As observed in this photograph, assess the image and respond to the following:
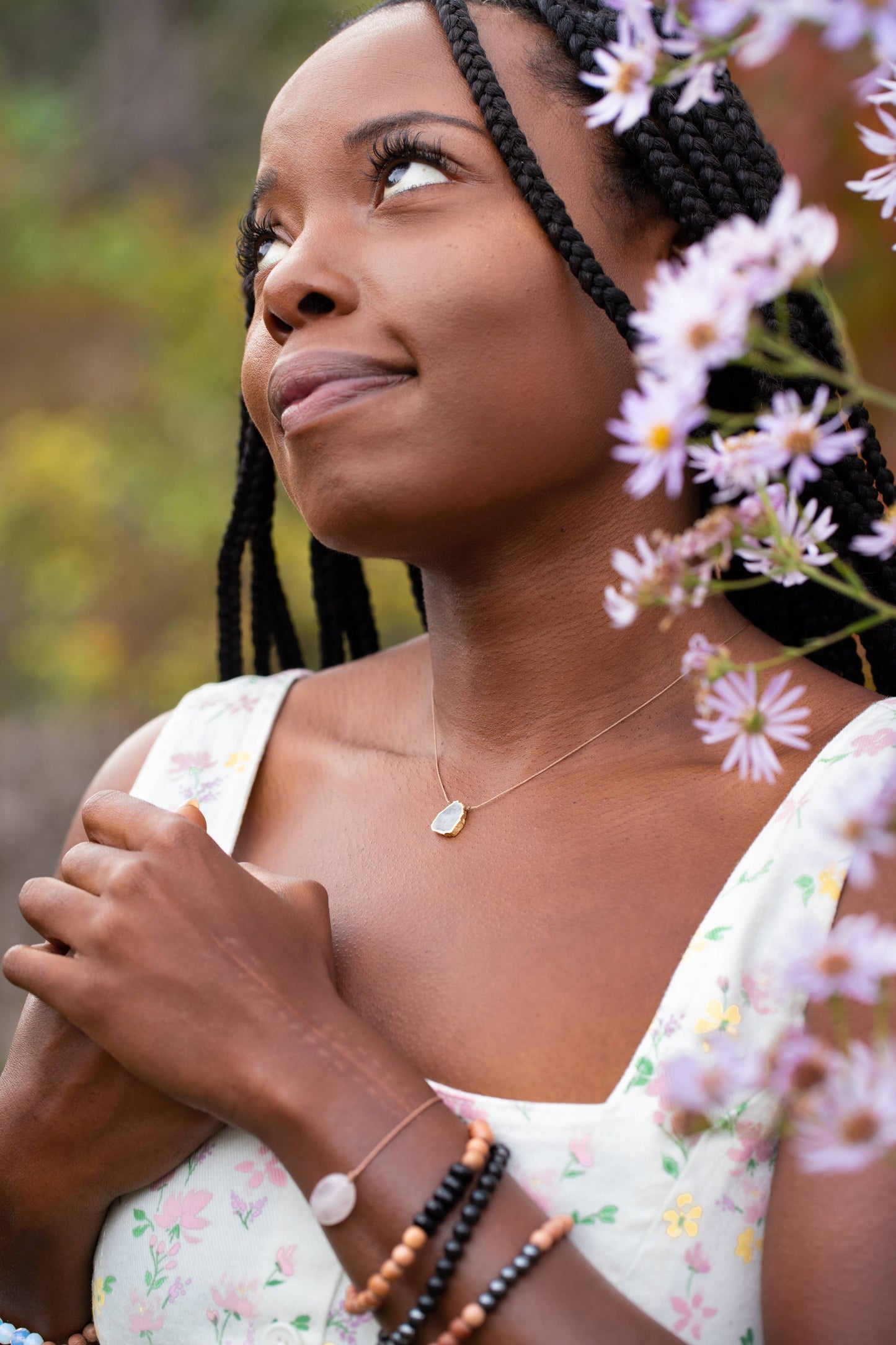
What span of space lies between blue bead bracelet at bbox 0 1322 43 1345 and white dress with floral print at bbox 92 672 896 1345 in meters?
0.12

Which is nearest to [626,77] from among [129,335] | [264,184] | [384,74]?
[384,74]

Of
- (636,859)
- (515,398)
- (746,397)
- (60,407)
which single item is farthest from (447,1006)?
(60,407)

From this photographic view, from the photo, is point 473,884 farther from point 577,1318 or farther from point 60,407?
point 60,407

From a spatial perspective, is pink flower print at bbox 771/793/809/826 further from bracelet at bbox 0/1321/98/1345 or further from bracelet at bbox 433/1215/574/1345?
bracelet at bbox 0/1321/98/1345

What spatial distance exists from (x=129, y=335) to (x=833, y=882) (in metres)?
6.65

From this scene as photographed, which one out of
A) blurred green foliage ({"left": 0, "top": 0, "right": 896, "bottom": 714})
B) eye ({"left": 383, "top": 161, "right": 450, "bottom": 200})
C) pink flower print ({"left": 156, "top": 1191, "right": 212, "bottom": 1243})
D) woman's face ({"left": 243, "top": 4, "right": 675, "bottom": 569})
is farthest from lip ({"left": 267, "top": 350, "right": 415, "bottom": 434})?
blurred green foliage ({"left": 0, "top": 0, "right": 896, "bottom": 714})

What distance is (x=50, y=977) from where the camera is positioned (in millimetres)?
1481

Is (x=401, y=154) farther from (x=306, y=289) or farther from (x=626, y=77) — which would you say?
(x=626, y=77)

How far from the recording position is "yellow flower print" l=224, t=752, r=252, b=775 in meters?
2.02

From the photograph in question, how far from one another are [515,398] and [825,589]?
2.06ft

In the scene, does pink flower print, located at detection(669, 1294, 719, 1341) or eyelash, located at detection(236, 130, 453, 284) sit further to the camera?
eyelash, located at detection(236, 130, 453, 284)

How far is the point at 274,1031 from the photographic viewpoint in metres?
1.40

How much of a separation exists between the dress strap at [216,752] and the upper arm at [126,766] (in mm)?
37

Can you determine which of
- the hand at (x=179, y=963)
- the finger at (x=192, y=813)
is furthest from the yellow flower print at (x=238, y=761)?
the hand at (x=179, y=963)
